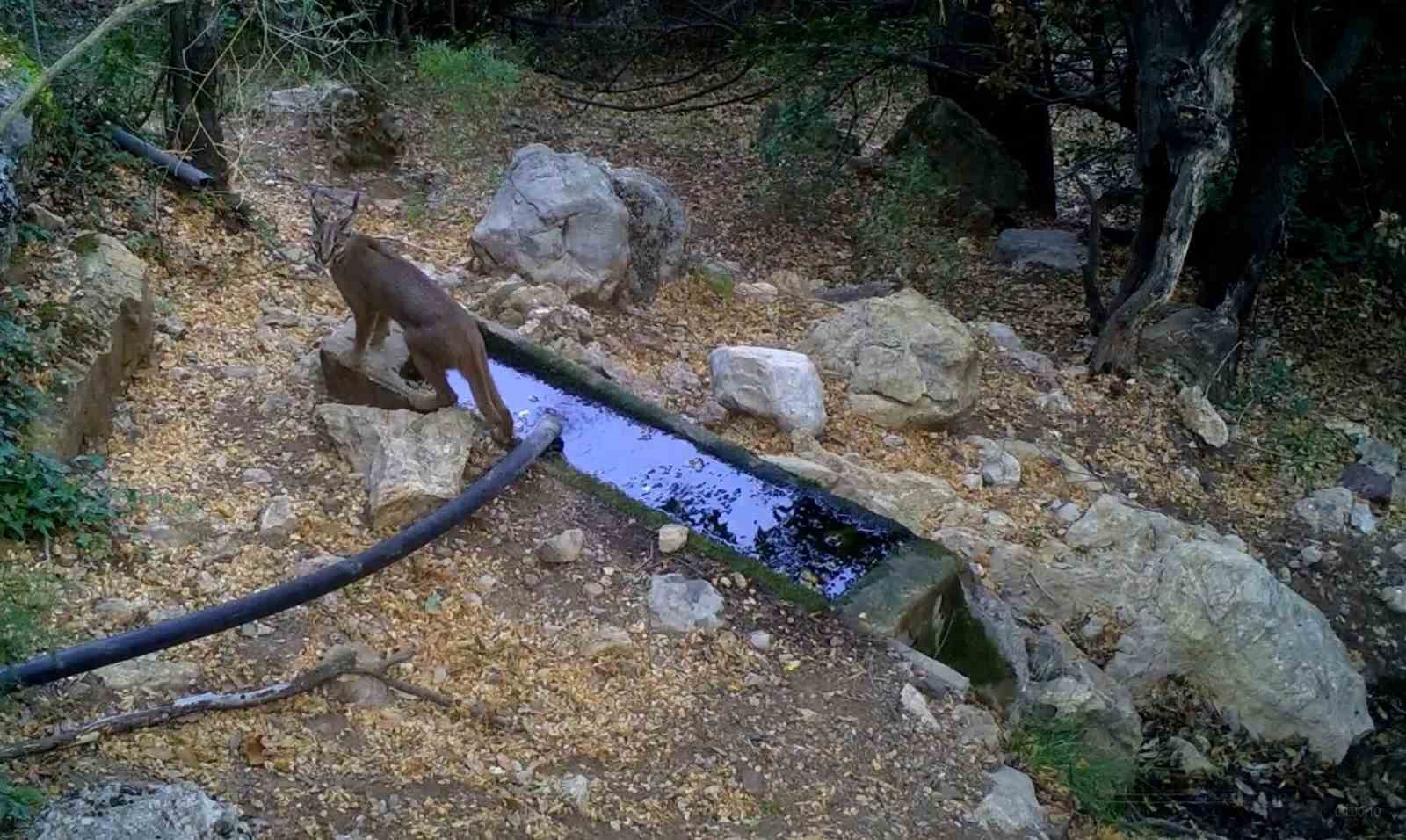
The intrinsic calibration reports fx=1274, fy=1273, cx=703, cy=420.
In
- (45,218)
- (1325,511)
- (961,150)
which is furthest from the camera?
(961,150)

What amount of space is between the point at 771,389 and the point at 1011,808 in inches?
108

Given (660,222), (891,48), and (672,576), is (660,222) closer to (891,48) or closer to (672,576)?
(891,48)

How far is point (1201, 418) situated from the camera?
25.3ft

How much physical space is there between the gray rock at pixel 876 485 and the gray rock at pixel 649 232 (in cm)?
201

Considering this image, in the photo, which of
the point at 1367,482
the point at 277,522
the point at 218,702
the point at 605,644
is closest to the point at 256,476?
the point at 277,522

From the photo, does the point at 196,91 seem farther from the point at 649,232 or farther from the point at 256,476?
the point at 256,476

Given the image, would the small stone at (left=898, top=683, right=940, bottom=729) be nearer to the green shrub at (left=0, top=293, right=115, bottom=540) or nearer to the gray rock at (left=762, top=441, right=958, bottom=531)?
the gray rock at (left=762, top=441, right=958, bottom=531)

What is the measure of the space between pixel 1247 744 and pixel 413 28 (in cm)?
1008

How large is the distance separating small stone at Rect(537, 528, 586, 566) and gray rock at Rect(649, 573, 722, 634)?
330mm

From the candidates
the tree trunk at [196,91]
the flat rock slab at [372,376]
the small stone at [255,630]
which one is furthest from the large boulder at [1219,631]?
the tree trunk at [196,91]

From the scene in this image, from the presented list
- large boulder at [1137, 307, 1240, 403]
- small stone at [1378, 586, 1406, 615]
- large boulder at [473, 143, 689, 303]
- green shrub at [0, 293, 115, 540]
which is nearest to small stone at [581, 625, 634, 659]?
green shrub at [0, 293, 115, 540]

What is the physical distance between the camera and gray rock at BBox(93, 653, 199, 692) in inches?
159

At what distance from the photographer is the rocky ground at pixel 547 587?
3963mm

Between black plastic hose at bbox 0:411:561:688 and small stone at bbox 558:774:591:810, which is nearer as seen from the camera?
black plastic hose at bbox 0:411:561:688
